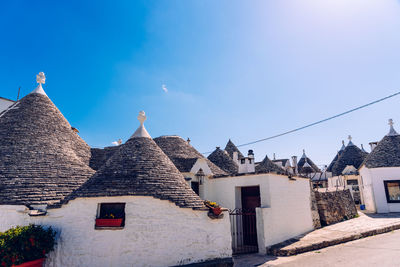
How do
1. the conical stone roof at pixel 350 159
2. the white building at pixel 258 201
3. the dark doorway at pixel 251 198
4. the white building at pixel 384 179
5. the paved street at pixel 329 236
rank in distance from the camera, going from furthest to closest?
the conical stone roof at pixel 350 159 → the white building at pixel 384 179 → the dark doorway at pixel 251 198 → the white building at pixel 258 201 → the paved street at pixel 329 236

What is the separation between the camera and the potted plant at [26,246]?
562 cm

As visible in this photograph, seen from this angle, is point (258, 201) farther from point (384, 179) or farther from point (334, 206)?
point (384, 179)

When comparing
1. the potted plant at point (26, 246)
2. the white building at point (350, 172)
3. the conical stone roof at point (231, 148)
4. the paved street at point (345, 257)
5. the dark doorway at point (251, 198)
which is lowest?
the paved street at point (345, 257)

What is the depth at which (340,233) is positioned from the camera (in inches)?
441

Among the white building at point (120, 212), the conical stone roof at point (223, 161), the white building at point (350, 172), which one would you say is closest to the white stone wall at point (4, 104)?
the white building at point (120, 212)

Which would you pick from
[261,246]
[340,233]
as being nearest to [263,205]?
[261,246]

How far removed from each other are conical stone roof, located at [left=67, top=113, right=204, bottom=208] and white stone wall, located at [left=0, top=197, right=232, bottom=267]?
0.69 feet

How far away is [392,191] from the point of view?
17.7m

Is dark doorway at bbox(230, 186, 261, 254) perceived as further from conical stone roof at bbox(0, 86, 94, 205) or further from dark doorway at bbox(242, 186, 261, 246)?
conical stone roof at bbox(0, 86, 94, 205)

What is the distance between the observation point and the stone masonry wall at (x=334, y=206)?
13902 millimetres

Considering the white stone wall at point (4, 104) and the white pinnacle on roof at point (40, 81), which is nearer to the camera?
the white pinnacle on roof at point (40, 81)

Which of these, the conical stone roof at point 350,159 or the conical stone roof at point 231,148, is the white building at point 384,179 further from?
the conical stone roof at point 231,148

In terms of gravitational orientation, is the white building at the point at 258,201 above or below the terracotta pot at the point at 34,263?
above

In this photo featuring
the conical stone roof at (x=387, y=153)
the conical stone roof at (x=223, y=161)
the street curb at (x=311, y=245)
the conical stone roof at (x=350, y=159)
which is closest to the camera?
the street curb at (x=311, y=245)
